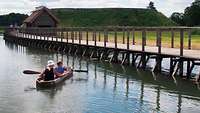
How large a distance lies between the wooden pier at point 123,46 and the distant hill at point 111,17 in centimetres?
5362

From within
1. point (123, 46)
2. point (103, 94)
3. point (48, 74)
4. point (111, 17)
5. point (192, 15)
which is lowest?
point (103, 94)

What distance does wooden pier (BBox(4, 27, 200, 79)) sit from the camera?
1410 inches

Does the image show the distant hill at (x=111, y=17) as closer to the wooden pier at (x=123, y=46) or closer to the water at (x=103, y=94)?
the wooden pier at (x=123, y=46)

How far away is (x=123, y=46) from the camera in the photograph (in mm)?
47969

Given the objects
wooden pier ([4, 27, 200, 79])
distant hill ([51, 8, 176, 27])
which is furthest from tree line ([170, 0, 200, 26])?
wooden pier ([4, 27, 200, 79])

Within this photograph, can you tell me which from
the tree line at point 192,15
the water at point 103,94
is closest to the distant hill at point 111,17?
the tree line at point 192,15

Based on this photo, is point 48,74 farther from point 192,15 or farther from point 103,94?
point 192,15

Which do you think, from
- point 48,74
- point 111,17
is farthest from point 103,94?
point 111,17

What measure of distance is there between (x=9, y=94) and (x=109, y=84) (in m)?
6.85

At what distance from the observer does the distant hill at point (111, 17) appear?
507 feet

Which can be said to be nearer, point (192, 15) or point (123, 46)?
point (123, 46)

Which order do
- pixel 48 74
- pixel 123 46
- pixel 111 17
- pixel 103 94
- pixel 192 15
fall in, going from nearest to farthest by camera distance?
pixel 103 94, pixel 48 74, pixel 123 46, pixel 192 15, pixel 111 17

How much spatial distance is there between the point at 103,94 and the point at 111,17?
436 ft

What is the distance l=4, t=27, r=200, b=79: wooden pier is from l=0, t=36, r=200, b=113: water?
5.15 ft
